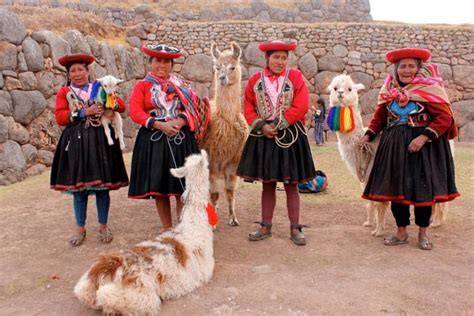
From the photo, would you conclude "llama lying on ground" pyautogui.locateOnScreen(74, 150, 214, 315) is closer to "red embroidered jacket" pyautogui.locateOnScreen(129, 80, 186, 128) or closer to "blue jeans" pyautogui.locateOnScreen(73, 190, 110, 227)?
"red embroidered jacket" pyautogui.locateOnScreen(129, 80, 186, 128)

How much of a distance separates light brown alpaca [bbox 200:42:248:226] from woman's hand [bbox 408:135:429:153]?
4.62 ft

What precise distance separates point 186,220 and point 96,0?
1377 cm

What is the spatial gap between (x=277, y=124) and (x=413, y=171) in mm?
1021

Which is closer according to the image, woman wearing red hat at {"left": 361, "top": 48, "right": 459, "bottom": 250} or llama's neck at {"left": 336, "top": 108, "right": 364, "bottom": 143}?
woman wearing red hat at {"left": 361, "top": 48, "right": 459, "bottom": 250}

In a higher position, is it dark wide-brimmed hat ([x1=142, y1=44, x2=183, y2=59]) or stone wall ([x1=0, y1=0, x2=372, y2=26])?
stone wall ([x1=0, y1=0, x2=372, y2=26])

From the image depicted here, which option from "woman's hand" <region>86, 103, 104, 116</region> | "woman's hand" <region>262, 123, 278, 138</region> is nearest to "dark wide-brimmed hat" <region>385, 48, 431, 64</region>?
"woman's hand" <region>262, 123, 278, 138</region>

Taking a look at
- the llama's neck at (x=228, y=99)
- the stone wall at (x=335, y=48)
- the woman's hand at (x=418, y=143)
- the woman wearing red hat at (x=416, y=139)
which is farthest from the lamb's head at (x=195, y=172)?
the stone wall at (x=335, y=48)

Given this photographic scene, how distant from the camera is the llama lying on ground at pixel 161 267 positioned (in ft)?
6.94

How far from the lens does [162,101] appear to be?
305 centimetres

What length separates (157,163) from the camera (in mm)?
3004

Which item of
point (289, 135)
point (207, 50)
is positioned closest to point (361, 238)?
point (289, 135)

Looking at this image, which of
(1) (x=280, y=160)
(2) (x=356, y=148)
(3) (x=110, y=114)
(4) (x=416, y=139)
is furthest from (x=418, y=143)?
(3) (x=110, y=114)

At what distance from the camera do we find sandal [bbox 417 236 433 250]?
317 cm

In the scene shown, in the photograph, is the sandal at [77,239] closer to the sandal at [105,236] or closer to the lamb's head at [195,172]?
the sandal at [105,236]
